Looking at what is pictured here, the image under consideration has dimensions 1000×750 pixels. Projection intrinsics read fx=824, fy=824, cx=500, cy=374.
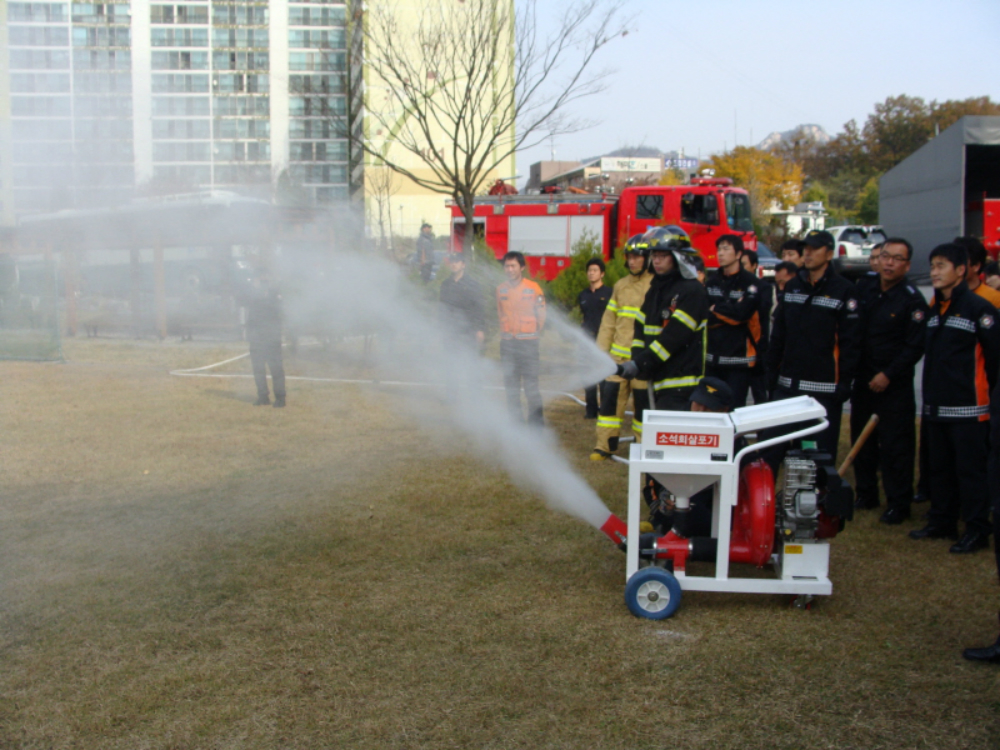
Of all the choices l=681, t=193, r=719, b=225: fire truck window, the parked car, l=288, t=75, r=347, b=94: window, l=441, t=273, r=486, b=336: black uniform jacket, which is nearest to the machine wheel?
l=441, t=273, r=486, b=336: black uniform jacket

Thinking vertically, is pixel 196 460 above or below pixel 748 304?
below

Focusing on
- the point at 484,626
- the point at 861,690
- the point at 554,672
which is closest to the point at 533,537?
the point at 484,626

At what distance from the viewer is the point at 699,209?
72.4 feet

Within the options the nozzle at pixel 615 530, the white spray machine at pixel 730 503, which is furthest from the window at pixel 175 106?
the nozzle at pixel 615 530

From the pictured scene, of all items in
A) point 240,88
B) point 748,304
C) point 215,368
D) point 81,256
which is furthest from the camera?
point 215,368

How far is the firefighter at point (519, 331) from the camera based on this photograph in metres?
8.59

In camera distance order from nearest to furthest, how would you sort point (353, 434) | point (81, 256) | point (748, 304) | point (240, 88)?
1. point (240, 88)
2. point (748, 304)
3. point (81, 256)
4. point (353, 434)

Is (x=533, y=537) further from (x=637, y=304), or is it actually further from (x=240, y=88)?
(x=240, y=88)

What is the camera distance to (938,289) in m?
5.55

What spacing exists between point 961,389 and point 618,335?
325 cm

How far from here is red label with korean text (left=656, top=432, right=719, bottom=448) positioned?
4352 millimetres

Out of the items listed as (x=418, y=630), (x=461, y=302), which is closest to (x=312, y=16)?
(x=461, y=302)

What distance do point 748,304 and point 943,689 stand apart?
412 centimetres

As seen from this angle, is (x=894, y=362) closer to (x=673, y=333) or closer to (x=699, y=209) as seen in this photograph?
(x=673, y=333)
